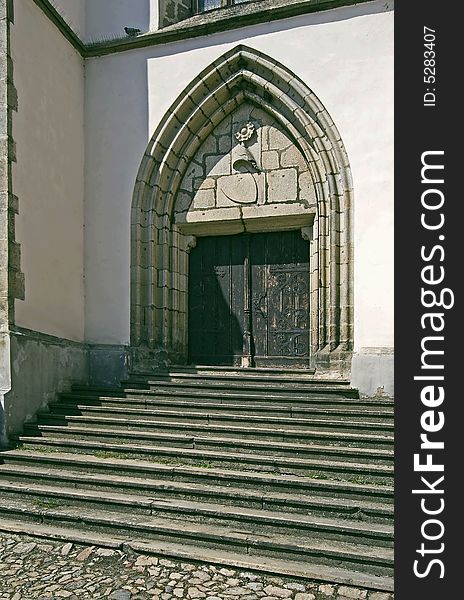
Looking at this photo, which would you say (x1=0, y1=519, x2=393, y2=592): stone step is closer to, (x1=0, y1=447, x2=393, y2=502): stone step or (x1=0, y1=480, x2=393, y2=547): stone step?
(x1=0, y1=480, x2=393, y2=547): stone step

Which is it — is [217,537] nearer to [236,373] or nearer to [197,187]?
[236,373]

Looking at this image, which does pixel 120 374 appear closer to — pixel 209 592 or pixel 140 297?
pixel 140 297

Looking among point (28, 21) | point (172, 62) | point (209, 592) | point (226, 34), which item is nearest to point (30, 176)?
point (28, 21)

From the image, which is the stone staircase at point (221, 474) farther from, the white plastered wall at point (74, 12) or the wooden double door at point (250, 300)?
the white plastered wall at point (74, 12)

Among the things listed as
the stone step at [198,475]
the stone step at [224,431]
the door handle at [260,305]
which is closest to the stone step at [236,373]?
the door handle at [260,305]

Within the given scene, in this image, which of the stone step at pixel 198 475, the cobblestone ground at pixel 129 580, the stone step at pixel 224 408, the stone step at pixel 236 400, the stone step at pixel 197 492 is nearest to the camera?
the cobblestone ground at pixel 129 580

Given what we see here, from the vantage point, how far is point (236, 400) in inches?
236

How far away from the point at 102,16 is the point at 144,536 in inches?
226

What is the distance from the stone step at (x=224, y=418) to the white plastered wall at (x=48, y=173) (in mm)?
908

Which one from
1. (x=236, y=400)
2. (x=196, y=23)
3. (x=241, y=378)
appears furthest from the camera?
(x=196, y=23)

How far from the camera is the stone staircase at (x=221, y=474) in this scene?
4074mm

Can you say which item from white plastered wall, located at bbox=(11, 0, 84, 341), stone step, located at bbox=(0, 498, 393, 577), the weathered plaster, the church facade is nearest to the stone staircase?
stone step, located at bbox=(0, 498, 393, 577)

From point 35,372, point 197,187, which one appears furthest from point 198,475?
point 197,187

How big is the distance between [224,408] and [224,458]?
2.81 ft
